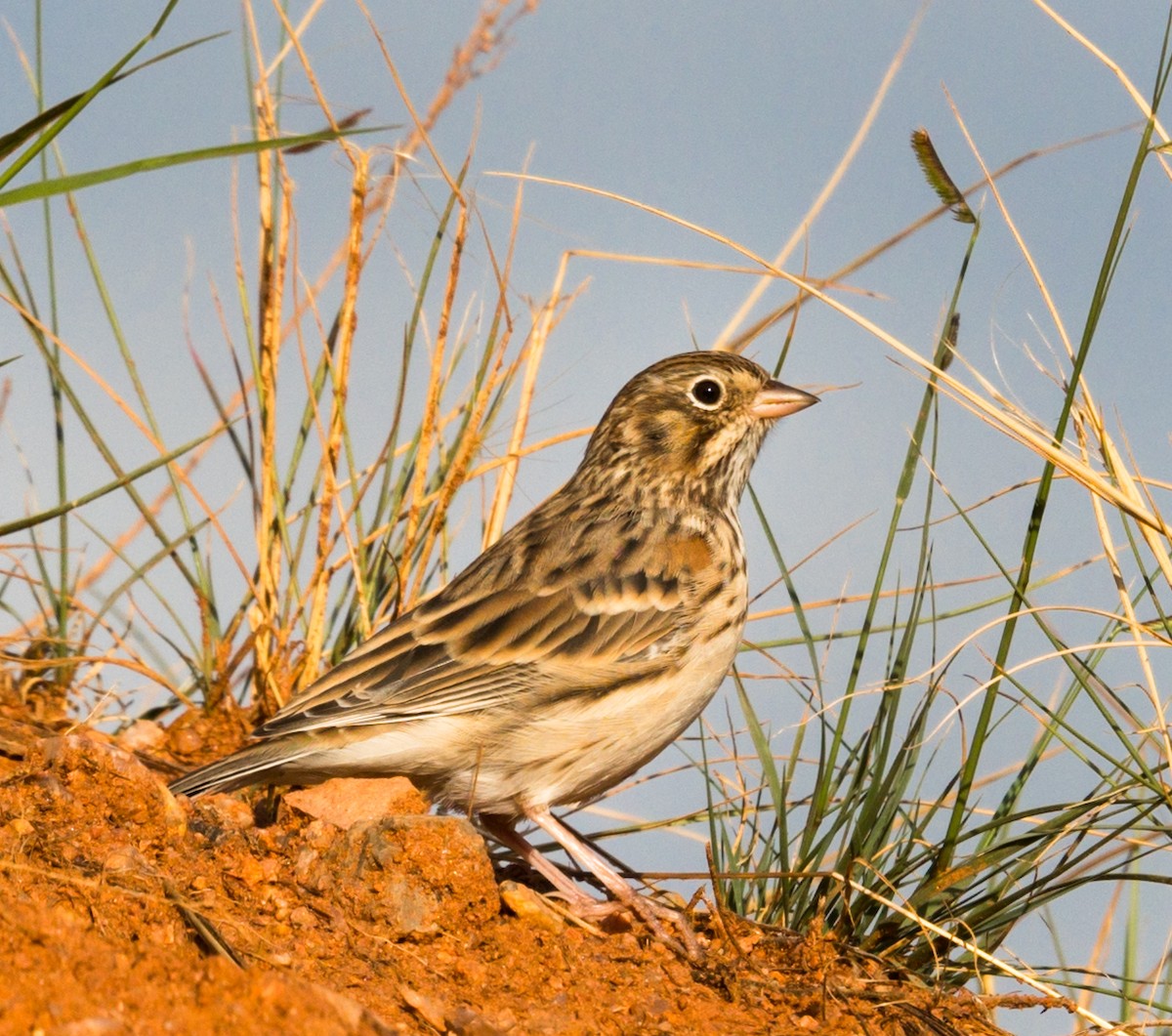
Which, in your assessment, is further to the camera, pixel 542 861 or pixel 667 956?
pixel 542 861

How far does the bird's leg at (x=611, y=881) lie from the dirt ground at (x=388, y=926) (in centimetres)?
6

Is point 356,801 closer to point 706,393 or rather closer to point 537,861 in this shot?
point 537,861

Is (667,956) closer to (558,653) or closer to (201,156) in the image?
(558,653)

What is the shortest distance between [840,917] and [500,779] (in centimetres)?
126

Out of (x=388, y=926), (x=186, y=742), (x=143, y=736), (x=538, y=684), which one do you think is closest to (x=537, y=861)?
(x=538, y=684)

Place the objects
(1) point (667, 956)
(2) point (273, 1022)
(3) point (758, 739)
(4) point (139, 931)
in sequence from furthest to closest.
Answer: (3) point (758, 739)
(1) point (667, 956)
(4) point (139, 931)
(2) point (273, 1022)

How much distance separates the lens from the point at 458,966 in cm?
428

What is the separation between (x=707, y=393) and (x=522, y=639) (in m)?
1.52

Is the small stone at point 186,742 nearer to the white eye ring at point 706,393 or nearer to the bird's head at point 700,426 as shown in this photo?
the bird's head at point 700,426


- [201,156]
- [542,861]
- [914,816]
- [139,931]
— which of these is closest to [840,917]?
[914,816]

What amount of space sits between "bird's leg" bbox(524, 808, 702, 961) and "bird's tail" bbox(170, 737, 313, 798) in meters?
0.87

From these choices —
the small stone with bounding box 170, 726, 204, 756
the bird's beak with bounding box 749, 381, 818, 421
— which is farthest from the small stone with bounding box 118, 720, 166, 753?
the bird's beak with bounding box 749, 381, 818, 421

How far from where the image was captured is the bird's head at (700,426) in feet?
21.0

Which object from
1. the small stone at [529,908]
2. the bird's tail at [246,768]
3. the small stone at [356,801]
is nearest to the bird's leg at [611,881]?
the small stone at [529,908]
